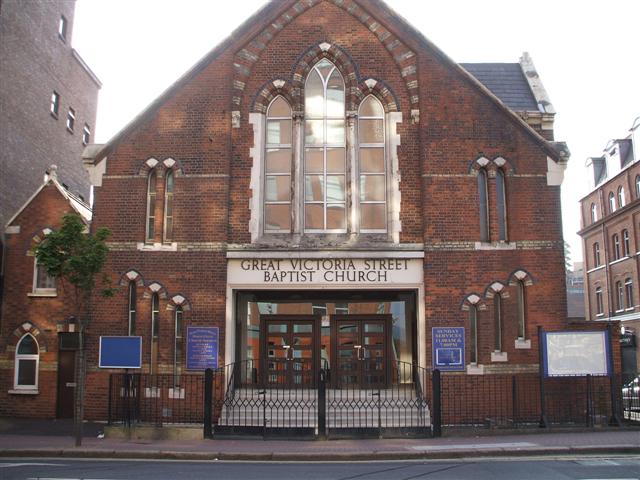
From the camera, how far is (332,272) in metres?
17.9

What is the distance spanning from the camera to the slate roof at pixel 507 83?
20.9m

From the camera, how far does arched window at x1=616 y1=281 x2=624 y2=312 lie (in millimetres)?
45875

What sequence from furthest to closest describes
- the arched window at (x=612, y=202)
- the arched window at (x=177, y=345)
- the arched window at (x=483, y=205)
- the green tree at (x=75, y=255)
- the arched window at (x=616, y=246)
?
the arched window at (x=612, y=202)
the arched window at (x=616, y=246)
the arched window at (x=483, y=205)
the arched window at (x=177, y=345)
the green tree at (x=75, y=255)

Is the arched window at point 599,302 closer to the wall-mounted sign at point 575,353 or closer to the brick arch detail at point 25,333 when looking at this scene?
the wall-mounted sign at point 575,353

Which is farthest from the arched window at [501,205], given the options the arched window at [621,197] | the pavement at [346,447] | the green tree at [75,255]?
the arched window at [621,197]

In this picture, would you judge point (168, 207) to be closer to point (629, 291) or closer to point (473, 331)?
point (473, 331)

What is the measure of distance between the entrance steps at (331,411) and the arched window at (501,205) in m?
4.82

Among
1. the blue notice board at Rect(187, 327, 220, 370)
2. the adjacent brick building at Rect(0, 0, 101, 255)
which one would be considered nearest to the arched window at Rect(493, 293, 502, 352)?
the blue notice board at Rect(187, 327, 220, 370)

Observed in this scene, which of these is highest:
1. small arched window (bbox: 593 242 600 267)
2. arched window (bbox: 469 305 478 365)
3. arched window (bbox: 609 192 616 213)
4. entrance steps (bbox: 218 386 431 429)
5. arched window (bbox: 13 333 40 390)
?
arched window (bbox: 609 192 616 213)

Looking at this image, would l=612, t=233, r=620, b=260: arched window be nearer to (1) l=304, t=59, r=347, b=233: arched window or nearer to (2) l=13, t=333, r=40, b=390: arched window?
(1) l=304, t=59, r=347, b=233: arched window

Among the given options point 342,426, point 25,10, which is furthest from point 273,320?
point 25,10

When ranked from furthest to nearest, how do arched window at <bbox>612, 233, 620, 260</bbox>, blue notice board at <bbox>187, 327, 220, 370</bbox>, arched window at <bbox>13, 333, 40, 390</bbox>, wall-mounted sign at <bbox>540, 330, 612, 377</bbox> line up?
arched window at <bbox>612, 233, 620, 260</bbox> < arched window at <bbox>13, 333, 40, 390</bbox> < blue notice board at <bbox>187, 327, 220, 370</bbox> < wall-mounted sign at <bbox>540, 330, 612, 377</bbox>

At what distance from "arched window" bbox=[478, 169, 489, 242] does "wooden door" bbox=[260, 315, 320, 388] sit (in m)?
5.04

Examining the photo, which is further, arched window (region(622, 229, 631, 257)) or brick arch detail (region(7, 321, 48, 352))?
arched window (region(622, 229, 631, 257))
